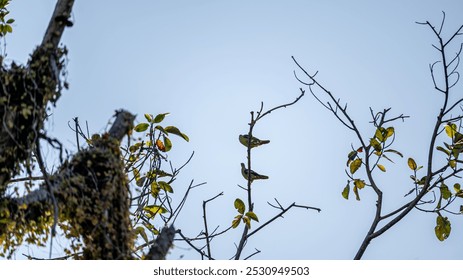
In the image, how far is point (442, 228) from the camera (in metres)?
5.52

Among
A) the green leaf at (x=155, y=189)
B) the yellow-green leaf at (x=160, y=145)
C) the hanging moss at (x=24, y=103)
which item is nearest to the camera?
the hanging moss at (x=24, y=103)

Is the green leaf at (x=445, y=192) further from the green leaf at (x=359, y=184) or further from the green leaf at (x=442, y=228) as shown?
the green leaf at (x=359, y=184)

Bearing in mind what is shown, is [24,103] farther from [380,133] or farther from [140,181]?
[380,133]

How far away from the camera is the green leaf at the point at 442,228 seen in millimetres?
5496

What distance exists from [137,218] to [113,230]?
198cm

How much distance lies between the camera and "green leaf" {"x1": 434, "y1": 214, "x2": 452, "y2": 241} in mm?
5496

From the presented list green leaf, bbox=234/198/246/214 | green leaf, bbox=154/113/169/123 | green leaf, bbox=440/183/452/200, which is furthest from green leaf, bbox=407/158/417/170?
green leaf, bbox=154/113/169/123

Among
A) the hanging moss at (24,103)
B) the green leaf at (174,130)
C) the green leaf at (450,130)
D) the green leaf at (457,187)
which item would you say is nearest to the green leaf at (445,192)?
the green leaf at (457,187)

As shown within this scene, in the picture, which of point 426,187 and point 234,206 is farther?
point 234,206

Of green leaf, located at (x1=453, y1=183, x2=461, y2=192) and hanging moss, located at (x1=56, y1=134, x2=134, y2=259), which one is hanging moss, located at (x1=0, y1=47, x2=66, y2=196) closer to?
hanging moss, located at (x1=56, y1=134, x2=134, y2=259)

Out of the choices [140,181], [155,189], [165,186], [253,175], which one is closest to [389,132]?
[253,175]
